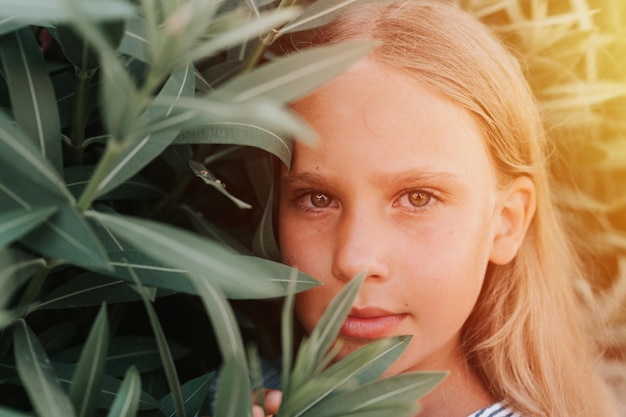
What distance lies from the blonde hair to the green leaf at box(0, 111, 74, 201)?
0.53 meters

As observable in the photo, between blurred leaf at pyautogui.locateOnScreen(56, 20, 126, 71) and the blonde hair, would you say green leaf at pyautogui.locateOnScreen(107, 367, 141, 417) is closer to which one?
blurred leaf at pyautogui.locateOnScreen(56, 20, 126, 71)

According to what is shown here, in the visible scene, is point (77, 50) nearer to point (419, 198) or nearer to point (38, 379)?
point (38, 379)

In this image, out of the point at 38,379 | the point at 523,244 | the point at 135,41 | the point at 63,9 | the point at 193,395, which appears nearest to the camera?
the point at 63,9

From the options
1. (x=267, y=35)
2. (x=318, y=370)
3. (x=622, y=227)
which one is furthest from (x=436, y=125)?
(x=622, y=227)

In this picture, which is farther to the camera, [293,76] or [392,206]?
[392,206]

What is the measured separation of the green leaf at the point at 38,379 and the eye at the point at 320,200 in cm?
46

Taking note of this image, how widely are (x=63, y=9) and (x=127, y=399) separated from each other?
1.06ft

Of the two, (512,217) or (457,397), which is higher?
(512,217)

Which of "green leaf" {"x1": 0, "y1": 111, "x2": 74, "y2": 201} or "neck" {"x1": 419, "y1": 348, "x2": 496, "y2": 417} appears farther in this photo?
"neck" {"x1": 419, "y1": 348, "x2": 496, "y2": 417}

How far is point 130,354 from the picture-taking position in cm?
97

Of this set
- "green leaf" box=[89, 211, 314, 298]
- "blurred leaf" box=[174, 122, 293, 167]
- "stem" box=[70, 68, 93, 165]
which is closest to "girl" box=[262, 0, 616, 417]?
"blurred leaf" box=[174, 122, 293, 167]

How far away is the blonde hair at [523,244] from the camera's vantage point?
1.04 meters

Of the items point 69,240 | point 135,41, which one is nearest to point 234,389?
point 69,240

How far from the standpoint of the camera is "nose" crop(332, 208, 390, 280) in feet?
3.09
